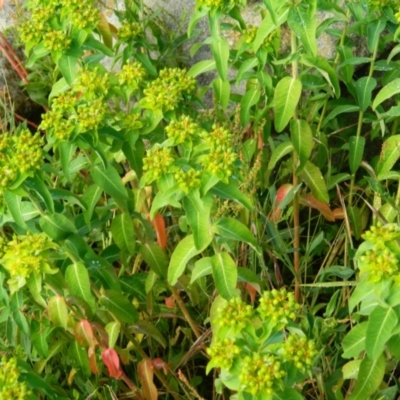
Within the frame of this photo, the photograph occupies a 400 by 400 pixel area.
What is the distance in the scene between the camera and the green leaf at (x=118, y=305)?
2590 mm

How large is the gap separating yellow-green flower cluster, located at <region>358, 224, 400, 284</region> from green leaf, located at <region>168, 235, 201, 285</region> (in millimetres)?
606

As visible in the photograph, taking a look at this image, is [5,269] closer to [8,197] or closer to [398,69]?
[8,197]

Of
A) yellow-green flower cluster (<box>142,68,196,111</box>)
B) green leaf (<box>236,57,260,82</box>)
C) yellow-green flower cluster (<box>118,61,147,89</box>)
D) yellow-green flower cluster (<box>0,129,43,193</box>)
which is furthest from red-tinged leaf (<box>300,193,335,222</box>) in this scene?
yellow-green flower cluster (<box>0,129,43,193</box>)

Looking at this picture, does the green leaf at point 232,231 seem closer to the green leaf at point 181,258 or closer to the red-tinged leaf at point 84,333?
the green leaf at point 181,258

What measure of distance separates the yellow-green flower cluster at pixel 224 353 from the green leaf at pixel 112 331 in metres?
0.79

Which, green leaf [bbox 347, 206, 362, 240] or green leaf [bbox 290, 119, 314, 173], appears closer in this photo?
green leaf [bbox 290, 119, 314, 173]

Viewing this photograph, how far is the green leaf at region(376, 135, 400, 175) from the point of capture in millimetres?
2883

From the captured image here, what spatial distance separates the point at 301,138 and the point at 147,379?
98cm

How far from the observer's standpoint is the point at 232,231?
7.83 feet

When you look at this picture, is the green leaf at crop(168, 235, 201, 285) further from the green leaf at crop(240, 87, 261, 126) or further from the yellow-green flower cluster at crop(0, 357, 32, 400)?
the green leaf at crop(240, 87, 261, 126)

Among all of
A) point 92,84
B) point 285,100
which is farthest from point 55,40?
point 285,100

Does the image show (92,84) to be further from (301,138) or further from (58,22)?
(301,138)

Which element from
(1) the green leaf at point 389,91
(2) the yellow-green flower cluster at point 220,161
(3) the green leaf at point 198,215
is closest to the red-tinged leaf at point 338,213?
(1) the green leaf at point 389,91

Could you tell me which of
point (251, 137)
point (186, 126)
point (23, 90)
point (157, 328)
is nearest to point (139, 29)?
point (251, 137)
